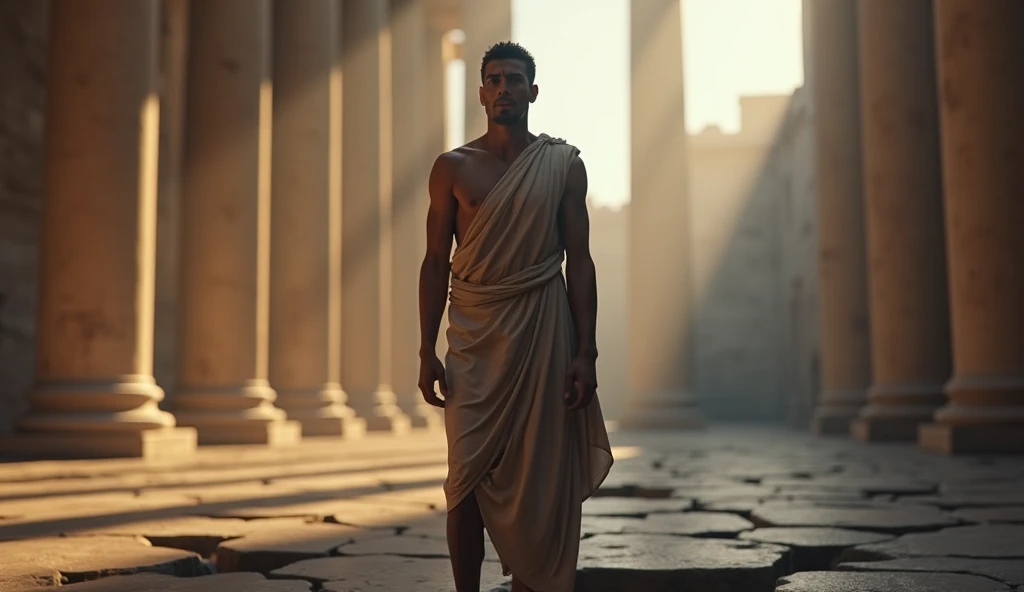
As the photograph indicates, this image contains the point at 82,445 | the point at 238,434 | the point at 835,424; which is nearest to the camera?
the point at 82,445

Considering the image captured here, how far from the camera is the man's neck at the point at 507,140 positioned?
380cm

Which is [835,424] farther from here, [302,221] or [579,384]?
[579,384]

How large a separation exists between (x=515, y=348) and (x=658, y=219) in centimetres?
1722

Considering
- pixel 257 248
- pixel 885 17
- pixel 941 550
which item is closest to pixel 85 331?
pixel 257 248

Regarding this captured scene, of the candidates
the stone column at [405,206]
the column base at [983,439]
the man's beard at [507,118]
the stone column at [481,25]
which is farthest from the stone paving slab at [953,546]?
the stone column at [481,25]

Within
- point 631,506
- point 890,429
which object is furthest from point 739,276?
point 631,506

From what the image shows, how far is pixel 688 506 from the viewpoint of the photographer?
6.80 meters

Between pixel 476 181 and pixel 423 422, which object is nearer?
pixel 476 181

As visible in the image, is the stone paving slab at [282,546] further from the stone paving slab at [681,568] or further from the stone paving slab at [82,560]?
the stone paving slab at [681,568]

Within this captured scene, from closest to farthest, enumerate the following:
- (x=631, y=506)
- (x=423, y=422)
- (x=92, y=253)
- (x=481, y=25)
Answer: (x=631, y=506)
(x=92, y=253)
(x=423, y=422)
(x=481, y=25)

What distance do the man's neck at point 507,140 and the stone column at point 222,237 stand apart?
9695 millimetres

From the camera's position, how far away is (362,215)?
62.3 feet

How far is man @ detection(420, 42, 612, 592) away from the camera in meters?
3.52

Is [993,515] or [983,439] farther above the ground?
[983,439]
